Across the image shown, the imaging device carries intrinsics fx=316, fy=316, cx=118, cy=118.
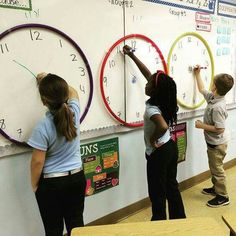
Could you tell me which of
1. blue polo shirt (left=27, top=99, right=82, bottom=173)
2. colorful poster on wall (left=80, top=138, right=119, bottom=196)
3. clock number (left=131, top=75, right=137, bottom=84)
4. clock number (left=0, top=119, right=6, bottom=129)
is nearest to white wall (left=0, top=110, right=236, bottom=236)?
colorful poster on wall (left=80, top=138, right=119, bottom=196)

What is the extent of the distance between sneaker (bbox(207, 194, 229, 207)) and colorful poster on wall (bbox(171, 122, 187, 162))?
1.56ft

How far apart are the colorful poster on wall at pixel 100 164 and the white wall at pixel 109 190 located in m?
0.06

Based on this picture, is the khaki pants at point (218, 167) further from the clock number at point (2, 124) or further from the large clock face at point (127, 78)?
the clock number at point (2, 124)

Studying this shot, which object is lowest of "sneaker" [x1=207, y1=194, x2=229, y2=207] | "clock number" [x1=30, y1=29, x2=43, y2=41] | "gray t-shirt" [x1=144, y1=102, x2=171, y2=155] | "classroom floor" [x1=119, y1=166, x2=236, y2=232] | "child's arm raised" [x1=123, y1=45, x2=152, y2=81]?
"classroom floor" [x1=119, y1=166, x2=236, y2=232]

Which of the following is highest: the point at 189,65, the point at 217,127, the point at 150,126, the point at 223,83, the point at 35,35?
the point at 35,35

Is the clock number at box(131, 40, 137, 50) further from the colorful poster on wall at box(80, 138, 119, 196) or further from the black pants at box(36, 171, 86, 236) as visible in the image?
the black pants at box(36, 171, 86, 236)

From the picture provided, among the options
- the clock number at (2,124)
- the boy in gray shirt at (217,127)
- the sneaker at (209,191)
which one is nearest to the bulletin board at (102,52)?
the clock number at (2,124)

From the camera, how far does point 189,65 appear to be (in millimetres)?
2982

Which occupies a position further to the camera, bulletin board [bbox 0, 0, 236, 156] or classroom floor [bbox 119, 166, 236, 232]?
classroom floor [bbox 119, 166, 236, 232]

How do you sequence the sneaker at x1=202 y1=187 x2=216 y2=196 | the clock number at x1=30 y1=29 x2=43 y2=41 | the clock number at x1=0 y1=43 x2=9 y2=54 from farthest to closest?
the sneaker at x1=202 y1=187 x2=216 y2=196 < the clock number at x1=30 y1=29 x2=43 y2=41 < the clock number at x1=0 y1=43 x2=9 y2=54

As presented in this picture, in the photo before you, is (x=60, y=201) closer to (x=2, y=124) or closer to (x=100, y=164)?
(x=2, y=124)

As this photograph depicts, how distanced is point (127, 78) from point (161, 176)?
81cm

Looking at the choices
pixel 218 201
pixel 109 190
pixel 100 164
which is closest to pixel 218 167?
pixel 218 201

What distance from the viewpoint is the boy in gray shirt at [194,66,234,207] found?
2742mm
